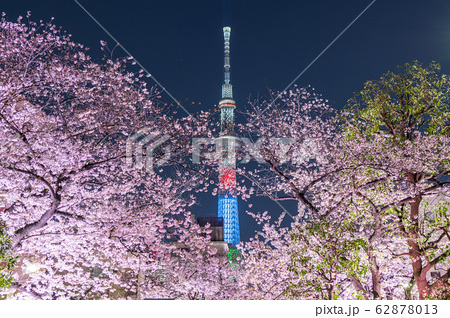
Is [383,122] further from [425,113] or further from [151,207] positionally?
[151,207]

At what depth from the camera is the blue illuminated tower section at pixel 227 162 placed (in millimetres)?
9633

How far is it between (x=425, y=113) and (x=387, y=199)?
2523 mm

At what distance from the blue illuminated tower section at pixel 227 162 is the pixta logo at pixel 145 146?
1541mm

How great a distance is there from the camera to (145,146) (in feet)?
27.4

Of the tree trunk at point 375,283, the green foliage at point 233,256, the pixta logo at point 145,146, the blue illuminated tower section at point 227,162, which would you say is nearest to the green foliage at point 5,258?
the pixta logo at point 145,146

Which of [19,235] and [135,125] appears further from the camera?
[135,125]

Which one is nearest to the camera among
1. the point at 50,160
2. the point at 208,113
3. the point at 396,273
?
the point at 50,160

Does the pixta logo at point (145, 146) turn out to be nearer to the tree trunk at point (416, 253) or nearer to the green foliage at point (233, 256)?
the tree trunk at point (416, 253)

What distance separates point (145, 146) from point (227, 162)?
10.2ft

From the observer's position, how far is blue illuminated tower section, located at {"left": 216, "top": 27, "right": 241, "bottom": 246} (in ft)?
31.6

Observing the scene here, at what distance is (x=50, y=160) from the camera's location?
7.97 meters

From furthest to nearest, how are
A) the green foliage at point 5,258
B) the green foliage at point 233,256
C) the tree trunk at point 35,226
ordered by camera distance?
the green foliage at point 233,256
the tree trunk at point 35,226
the green foliage at point 5,258

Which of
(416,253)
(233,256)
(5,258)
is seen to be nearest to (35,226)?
(5,258)
